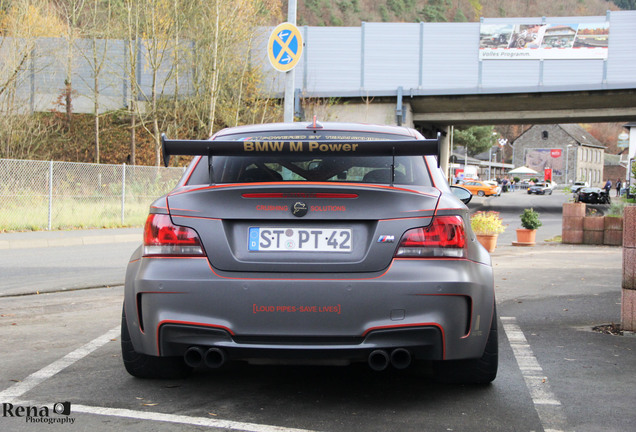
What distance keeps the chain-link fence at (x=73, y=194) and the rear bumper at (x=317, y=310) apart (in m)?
16.2

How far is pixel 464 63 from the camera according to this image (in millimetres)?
37625

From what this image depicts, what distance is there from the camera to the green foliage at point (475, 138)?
A: 10600 centimetres

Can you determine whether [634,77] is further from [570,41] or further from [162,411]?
[162,411]

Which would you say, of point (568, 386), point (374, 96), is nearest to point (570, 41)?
point (374, 96)

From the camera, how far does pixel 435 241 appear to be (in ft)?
12.6

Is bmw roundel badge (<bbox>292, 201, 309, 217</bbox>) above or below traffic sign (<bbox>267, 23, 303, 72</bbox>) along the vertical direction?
below

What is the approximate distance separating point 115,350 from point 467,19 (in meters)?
97.8

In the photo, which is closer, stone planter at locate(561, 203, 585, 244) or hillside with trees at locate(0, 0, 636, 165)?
stone planter at locate(561, 203, 585, 244)

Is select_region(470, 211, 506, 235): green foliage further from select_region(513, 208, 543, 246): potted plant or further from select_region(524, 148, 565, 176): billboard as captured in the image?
select_region(524, 148, 565, 176): billboard

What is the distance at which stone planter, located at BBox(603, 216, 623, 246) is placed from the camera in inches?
682

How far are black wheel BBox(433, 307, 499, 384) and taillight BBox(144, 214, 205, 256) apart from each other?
5.27 ft

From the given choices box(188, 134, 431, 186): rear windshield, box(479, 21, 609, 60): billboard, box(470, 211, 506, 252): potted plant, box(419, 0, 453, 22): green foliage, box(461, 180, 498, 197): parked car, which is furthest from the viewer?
box(419, 0, 453, 22): green foliage

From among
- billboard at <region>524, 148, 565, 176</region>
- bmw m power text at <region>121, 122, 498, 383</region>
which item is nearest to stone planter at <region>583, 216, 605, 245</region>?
bmw m power text at <region>121, 122, 498, 383</region>

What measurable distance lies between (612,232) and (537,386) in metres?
14.0
